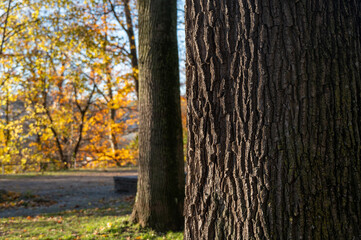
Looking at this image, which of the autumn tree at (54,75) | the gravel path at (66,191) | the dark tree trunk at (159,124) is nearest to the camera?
the dark tree trunk at (159,124)

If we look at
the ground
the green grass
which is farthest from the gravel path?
the green grass

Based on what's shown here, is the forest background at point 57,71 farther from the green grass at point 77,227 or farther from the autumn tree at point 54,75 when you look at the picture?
the green grass at point 77,227

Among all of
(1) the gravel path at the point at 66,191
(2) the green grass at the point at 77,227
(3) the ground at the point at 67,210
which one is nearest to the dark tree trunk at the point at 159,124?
(2) the green grass at the point at 77,227

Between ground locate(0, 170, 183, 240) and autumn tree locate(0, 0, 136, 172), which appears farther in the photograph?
autumn tree locate(0, 0, 136, 172)

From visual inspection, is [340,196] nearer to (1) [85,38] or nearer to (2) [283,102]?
(2) [283,102]

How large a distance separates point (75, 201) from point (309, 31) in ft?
30.5

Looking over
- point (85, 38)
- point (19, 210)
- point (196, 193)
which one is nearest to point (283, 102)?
point (196, 193)

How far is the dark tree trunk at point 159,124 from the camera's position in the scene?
5.65 m

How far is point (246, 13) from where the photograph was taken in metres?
2.35

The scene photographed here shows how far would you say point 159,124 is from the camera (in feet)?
18.6

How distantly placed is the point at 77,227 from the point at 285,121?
5469 millimetres

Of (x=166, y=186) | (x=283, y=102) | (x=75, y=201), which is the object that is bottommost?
(x=75, y=201)

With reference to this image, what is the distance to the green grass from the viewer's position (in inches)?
215

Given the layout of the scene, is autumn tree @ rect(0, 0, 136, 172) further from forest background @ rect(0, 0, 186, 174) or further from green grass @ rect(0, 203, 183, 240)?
green grass @ rect(0, 203, 183, 240)
